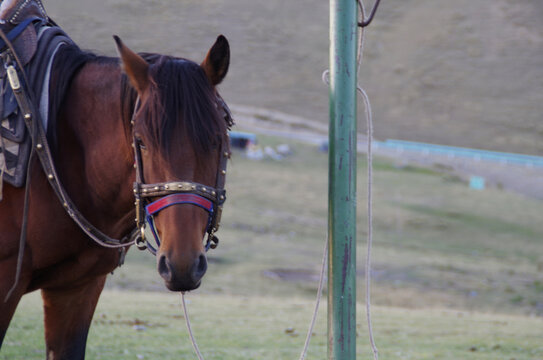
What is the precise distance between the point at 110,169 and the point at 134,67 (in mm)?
561

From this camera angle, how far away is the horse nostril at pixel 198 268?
283 cm

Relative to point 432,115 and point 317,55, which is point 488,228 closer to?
point 432,115

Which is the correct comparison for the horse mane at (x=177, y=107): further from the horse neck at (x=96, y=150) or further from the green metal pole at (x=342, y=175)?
the green metal pole at (x=342, y=175)

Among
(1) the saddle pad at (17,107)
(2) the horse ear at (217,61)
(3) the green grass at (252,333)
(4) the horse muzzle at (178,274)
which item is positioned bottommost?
(3) the green grass at (252,333)

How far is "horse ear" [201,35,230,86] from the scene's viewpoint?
3141 mm

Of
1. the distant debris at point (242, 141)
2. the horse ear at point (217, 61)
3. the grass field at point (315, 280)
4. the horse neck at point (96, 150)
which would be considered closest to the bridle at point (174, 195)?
the horse ear at point (217, 61)

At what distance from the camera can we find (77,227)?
11.1 feet

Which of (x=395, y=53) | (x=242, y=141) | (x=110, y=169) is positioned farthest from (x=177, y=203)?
(x=395, y=53)

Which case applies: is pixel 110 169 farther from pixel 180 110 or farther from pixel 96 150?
pixel 180 110

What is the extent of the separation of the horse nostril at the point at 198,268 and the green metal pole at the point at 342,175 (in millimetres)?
769

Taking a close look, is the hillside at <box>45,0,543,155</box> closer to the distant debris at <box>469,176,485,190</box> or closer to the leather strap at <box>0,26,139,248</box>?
the distant debris at <box>469,176,485,190</box>

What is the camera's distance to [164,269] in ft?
9.33

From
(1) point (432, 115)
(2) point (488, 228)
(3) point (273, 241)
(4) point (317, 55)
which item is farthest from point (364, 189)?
(4) point (317, 55)

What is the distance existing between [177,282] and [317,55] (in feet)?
217
